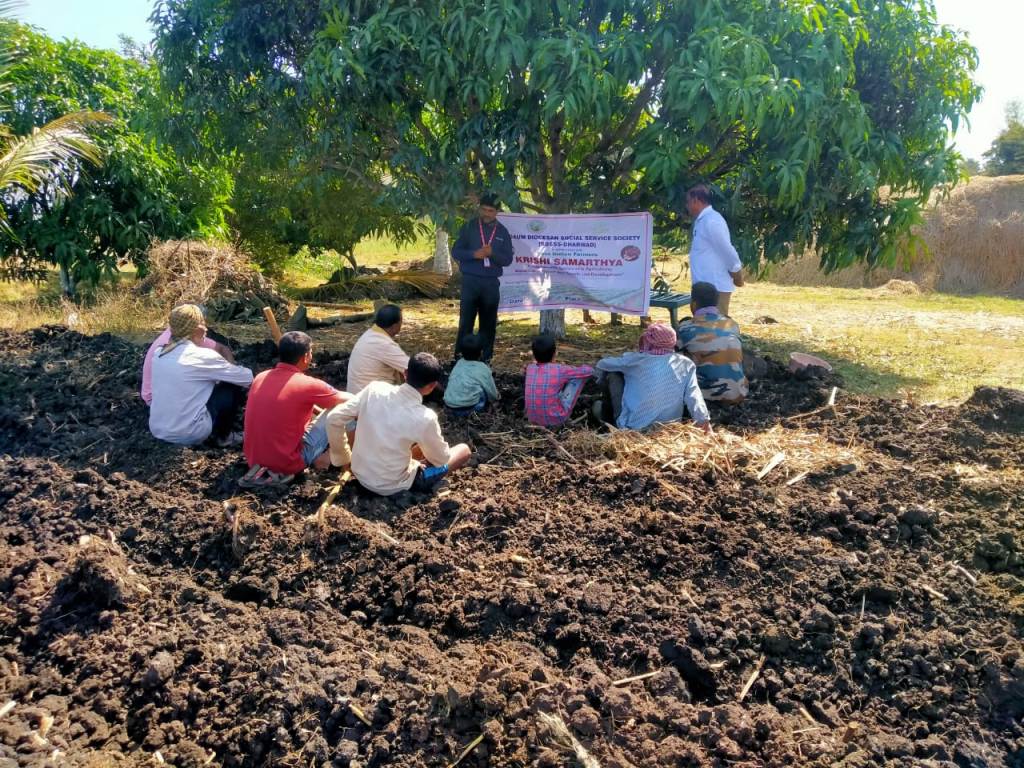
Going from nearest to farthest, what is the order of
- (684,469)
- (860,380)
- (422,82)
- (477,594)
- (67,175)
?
(477,594) → (684,469) → (422,82) → (860,380) → (67,175)

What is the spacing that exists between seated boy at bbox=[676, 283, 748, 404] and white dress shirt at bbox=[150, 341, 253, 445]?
3512 millimetres

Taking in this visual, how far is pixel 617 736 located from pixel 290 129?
→ 24.6 feet

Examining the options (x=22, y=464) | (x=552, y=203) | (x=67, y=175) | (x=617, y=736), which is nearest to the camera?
(x=617, y=736)

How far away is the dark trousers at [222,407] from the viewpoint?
19.2ft

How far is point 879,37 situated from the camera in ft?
26.7

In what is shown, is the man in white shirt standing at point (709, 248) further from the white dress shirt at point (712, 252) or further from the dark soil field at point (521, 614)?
the dark soil field at point (521, 614)

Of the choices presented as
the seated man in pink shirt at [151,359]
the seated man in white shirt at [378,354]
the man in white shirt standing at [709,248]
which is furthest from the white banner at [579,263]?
the seated man in pink shirt at [151,359]

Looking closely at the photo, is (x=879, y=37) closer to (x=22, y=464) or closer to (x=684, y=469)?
(x=684, y=469)

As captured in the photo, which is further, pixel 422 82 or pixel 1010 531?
pixel 422 82

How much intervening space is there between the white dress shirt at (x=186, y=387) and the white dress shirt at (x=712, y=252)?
4274 mm

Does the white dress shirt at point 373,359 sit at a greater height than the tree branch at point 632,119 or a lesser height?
lesser

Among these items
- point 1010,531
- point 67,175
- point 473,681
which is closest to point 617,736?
point 473,681

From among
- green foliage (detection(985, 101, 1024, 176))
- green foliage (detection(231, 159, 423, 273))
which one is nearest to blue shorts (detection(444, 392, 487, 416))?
green foliage (detection(231, 159, 423, 273))

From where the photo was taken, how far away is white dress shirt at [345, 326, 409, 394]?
5941 millimetres
